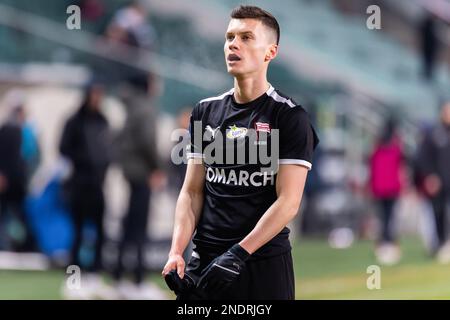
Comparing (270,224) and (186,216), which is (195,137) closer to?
(186,216)

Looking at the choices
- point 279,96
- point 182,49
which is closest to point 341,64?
point 182,49

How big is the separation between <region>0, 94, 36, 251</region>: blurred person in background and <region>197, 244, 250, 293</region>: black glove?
7.90 m

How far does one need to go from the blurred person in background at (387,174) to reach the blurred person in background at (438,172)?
29 cm

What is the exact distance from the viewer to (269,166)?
15.6 ft

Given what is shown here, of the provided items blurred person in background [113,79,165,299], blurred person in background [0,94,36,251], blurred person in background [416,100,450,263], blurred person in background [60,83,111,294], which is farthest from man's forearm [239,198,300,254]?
blurred person in background [416,100,450,263]

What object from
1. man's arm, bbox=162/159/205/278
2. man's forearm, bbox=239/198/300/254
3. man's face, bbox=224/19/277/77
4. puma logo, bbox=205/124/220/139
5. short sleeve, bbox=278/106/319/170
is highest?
man's face, bbox=224/19/277/77

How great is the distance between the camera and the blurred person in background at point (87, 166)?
10516 millimetres

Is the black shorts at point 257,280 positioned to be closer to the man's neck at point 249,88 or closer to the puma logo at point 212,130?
the puma logo at point 212,130

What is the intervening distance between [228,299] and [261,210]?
447 millimetres

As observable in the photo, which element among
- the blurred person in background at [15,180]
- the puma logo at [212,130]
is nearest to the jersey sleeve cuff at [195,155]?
the puma logo at [212,130]

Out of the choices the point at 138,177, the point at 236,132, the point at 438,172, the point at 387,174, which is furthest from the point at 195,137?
the point at 438,172

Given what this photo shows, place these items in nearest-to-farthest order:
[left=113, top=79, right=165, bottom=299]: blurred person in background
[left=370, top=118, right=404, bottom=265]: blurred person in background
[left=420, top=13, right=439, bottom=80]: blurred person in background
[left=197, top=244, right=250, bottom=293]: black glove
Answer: [left=197, top=244, right=250, bottom=293]: black glove
[left=113, top=79, right=165, bottom=299]: blurred person in background
[left=370, top=118, right=404, bottom=265]: blurred person in background
[left=420, top=13, right=439, bottom=80]: blurred person in background

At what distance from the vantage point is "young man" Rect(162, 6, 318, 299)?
4.74 meters

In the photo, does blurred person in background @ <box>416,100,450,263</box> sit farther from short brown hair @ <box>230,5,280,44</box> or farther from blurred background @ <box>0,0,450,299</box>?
short brown hair @ <box>230,5,280,44</box>
